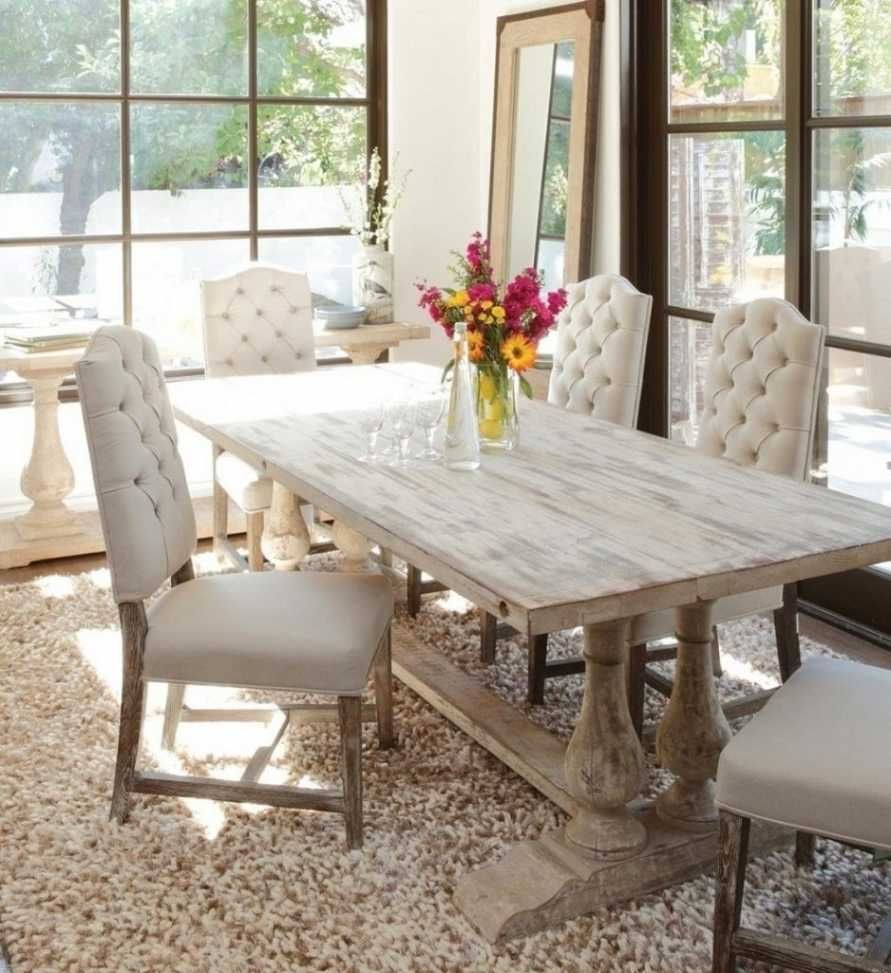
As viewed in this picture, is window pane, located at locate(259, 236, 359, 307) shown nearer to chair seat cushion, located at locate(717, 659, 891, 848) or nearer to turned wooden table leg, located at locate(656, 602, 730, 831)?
turned wooden table leg, located at locate(656, 602, 730, 831)

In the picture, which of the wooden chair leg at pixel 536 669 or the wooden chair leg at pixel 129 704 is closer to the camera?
the wooden chair leg at pixel 129 704

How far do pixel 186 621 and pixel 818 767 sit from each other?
1.34 metres

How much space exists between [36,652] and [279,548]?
74 centimetres

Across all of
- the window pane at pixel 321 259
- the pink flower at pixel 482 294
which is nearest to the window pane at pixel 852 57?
the pink flower at pixel 482 294

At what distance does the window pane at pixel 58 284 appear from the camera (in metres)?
5.31

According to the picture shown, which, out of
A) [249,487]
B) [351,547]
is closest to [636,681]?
[351,547]

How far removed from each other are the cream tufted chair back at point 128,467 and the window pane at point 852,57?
2183mm

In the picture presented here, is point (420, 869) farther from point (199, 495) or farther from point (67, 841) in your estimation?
point (199, 495)

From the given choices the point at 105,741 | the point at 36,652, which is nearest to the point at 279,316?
the point at 36,652

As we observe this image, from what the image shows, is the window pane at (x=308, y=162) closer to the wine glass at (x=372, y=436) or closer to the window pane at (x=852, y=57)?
the window pane at (x=852, y=57)

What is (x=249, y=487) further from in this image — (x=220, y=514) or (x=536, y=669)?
(x=536, y=669)

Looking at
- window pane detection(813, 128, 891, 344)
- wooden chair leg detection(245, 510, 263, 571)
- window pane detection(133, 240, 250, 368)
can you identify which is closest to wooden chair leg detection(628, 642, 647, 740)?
window pane detection(813, 128, 891, 344)

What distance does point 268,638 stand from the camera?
2881mm

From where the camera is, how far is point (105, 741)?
11.4 ft
